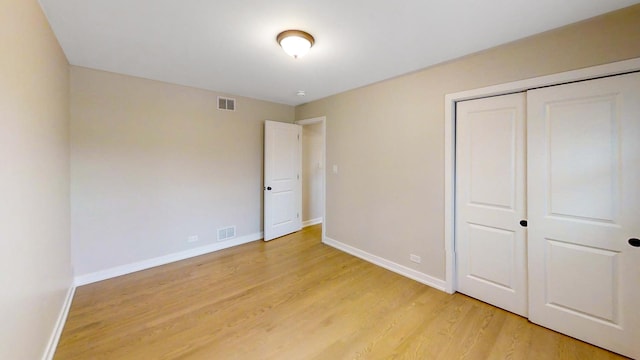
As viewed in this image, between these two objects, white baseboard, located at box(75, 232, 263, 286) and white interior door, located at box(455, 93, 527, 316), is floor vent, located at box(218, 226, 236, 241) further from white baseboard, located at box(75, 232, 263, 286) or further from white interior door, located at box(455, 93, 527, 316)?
white interior door, located at box(455, 93, 527, 316)

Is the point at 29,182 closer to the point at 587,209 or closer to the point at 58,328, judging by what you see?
the point at 58,328

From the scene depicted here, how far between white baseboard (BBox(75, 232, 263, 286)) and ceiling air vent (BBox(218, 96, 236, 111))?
6.99ft

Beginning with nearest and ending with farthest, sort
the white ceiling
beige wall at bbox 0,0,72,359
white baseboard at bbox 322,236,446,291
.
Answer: beige wall at bbox 0,0,72,359, the white ceiling, white baseboard at bbox 322,236,446,291

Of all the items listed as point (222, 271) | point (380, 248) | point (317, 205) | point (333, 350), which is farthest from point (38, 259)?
point (317, 205)

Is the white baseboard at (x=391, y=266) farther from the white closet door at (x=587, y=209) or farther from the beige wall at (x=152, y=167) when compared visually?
the beige wall at (x=152, y=167)

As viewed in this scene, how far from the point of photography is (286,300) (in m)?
2.54

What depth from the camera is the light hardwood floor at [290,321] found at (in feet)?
6.12

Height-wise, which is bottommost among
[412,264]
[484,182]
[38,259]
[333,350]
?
[333,350]

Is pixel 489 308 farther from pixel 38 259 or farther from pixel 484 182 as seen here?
pixel 38 259

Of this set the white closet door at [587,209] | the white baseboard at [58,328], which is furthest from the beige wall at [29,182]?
the white closet door at [587,209]

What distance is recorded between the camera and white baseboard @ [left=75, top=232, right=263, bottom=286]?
2893mm

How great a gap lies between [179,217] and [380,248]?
2.87 metres

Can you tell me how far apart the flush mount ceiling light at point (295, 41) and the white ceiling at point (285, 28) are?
0.05 m

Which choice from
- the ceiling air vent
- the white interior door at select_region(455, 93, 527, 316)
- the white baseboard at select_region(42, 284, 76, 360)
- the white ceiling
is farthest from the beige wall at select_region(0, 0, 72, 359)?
the white interior door at select_region(455, 93, 527, 316)
